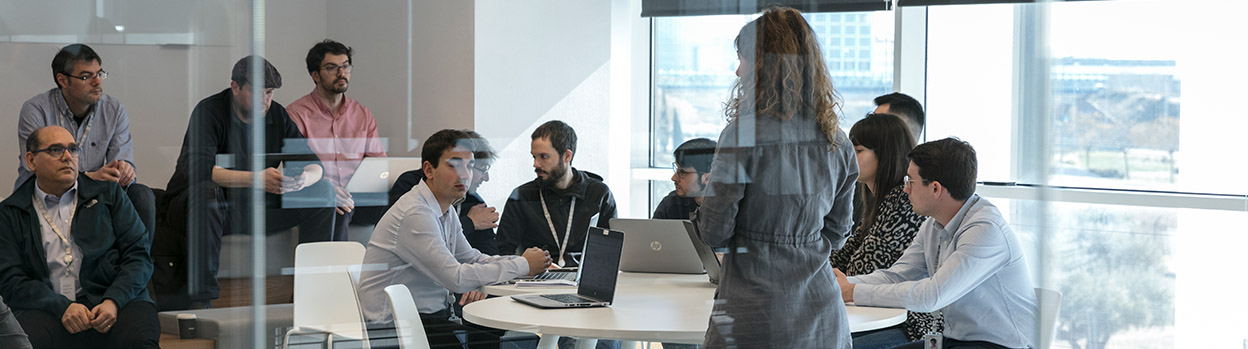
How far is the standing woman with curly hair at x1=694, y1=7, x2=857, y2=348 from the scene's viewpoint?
8.43 feet

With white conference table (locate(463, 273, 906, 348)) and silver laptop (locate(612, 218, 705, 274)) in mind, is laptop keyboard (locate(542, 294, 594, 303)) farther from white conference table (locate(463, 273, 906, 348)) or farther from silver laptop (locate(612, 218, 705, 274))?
silver laptop (locate(612, 218, 705, 274))

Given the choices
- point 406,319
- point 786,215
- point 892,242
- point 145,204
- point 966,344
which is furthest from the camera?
point 145,204

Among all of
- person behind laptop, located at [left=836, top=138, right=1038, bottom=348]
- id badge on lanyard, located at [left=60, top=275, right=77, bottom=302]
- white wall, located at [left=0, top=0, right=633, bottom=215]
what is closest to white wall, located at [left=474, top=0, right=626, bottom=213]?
white wall, located at [left=0, top=0, right=633, bottom=215]

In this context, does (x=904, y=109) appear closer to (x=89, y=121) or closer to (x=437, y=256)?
(x=437, y=256)

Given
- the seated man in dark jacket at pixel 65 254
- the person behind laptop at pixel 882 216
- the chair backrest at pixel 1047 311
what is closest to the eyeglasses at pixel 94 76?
the seated man in dark jacket at pixel 65 254

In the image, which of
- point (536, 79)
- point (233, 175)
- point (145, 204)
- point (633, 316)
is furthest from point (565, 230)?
point (145, 204)

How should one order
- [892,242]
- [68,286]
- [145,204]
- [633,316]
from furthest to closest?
[145,204], [68,286], [892,242], [633,316]

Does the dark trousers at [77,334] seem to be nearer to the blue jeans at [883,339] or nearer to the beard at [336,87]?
the beard at [336,87]

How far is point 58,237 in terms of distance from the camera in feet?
11.7

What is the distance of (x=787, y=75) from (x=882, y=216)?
0.97 metres

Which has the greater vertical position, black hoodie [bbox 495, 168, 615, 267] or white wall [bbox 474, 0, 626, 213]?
white wall [bbox 474, 0, 626, 213]

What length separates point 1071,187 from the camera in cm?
367

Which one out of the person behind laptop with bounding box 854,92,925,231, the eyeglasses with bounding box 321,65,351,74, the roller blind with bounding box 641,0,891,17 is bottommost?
the person behind laptop with bounding box 854,92,925,231

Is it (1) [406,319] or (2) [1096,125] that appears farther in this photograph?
(2) [1096,125]
